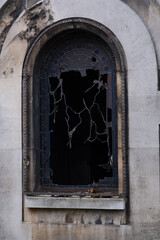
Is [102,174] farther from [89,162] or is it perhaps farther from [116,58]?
[116,58]

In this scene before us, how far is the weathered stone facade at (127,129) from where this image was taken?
9.79 m

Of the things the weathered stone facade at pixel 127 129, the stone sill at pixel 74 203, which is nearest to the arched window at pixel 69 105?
the weathered stone facade at pixel 127 129

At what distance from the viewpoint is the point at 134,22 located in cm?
1001

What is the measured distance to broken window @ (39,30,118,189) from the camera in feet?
34.4

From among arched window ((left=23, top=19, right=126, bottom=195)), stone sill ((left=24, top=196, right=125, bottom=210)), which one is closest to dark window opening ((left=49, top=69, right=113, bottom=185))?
arched window ((left=23, top=19, right=126, bottom=195))

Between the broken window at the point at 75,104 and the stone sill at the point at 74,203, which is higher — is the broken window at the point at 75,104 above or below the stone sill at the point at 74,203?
above

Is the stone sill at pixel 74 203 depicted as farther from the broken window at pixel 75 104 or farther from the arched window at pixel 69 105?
the broken window at pixel 75 104

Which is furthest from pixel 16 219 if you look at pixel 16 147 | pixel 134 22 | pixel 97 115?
pixel 134 22

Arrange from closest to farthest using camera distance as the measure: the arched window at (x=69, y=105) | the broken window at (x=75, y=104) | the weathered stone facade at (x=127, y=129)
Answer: the weathered stone facade at (x=127, y=129)
the arched window at (x=69, y=105)
the broken window at (x=75, y=104)

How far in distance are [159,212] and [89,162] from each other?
2304 millimetres

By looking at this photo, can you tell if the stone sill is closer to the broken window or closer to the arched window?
the arched window

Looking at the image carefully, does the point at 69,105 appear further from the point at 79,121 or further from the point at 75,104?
the point at 79,121

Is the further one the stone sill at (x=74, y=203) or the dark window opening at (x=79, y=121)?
the dark window opening at (x=79, y=121)

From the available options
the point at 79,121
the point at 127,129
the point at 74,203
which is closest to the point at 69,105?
the point at 79,121
